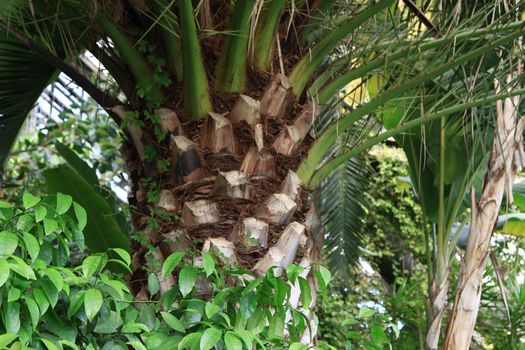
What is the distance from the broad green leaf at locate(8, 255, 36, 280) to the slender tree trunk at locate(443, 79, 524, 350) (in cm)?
227

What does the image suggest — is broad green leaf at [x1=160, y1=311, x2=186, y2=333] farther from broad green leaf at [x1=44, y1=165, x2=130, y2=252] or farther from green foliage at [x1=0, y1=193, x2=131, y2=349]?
broad green leaf at [x1=44, y1=165, x2=130, y2=252]

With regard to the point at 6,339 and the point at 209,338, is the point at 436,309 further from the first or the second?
the point at 6,339

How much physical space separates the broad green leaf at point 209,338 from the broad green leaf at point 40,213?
48 centimetres

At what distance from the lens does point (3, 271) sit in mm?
1717

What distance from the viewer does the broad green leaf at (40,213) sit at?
1886 millimetres

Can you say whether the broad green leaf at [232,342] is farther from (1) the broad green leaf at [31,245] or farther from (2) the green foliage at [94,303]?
(1) the broad green leaf at [31,245]

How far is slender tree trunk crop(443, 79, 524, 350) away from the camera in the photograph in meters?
3.53

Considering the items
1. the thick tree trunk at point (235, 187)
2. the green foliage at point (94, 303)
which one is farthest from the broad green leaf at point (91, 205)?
the green foliage at point (94, 303)

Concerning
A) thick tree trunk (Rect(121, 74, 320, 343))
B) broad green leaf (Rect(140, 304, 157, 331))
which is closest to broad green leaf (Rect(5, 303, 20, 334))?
broad green leaf (Rect(140, 304, 157, 331))

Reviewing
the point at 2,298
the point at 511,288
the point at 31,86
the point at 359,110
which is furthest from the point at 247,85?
the point at 511,288

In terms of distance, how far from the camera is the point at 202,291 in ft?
8.14

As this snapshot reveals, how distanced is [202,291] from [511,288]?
4665 millimetres

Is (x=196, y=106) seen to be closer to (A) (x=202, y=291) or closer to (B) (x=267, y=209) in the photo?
(B) (x=267, y=209)

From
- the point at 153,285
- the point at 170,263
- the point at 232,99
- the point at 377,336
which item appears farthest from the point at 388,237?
the point at 170,263
